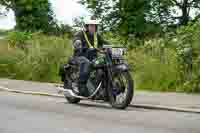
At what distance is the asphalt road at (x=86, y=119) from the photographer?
10.1 metres

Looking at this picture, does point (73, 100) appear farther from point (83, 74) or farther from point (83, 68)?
point (83, 68)

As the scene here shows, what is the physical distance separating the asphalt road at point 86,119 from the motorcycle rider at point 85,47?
0.61m

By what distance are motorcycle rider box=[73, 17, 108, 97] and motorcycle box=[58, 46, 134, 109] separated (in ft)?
0.41

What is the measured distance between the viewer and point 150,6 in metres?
47.9

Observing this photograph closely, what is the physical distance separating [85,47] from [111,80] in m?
1.09

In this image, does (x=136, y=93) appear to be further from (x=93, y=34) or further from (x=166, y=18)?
(x=166, y=18)

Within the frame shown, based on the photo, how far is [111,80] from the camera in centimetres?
1326

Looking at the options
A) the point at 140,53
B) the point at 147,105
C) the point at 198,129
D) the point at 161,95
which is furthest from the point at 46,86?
the point at 198,129

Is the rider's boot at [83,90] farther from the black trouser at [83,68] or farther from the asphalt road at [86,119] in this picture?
the asphalt road at [86,119]

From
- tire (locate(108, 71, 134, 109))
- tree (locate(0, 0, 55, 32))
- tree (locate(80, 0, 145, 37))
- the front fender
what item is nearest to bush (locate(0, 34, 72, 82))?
tire (locate(108, 71, 134, 109))

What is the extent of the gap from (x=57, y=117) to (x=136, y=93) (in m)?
4.57

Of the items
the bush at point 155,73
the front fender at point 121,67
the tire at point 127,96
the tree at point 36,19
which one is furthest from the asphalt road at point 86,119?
the tree at point 36,19

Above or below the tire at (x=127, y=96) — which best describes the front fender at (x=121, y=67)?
above

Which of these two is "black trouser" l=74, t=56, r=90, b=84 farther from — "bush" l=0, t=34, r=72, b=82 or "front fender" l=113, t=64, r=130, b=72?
"bush" l=0, t=34, r=72, b=82
